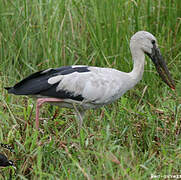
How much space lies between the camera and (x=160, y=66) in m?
4.72

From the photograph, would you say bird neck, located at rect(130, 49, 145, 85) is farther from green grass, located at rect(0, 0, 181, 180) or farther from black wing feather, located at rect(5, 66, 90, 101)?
black wing feather, located at rect(5, 66, 90, 101)

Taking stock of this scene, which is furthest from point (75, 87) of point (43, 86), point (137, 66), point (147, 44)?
point (147, 44)

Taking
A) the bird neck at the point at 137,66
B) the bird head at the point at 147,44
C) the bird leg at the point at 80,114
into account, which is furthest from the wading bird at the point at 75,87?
the bird head at the point at 147,44

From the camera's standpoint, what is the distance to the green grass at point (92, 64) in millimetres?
3668

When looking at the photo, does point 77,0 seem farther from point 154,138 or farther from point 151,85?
point 154,138

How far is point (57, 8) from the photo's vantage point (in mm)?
5500

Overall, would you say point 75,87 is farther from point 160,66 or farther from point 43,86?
point 160,66

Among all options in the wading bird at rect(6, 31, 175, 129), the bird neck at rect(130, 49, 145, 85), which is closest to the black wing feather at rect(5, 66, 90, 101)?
the wading bird at rect(6, 31, 175, 129)

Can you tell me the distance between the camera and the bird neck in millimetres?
4453

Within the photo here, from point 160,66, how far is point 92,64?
1.00 m

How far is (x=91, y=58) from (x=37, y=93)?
54.6 inches

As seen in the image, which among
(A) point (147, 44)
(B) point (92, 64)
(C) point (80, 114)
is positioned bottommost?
(C) point (80, 114)

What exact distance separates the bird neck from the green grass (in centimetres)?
18

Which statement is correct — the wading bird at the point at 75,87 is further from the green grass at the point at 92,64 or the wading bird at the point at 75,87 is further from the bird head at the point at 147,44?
the bird head at the point at 147,44
